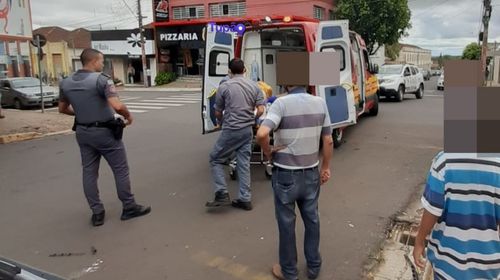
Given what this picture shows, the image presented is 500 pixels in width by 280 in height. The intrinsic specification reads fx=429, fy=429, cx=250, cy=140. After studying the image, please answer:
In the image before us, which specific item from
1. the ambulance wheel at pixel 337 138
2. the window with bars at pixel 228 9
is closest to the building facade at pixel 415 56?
the window with bars at pixel 228 9

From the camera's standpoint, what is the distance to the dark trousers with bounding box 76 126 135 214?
4.66 meters

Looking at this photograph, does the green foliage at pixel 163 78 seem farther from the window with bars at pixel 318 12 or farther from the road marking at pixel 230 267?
the road marking at pixel 230 267

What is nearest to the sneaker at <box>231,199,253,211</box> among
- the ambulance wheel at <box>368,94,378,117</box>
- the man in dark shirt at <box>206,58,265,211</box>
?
the man in dark shirt at <box>206,58,265,211</box>

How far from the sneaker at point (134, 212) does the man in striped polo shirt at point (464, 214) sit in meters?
3.61

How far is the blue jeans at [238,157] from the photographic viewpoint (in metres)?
5.16

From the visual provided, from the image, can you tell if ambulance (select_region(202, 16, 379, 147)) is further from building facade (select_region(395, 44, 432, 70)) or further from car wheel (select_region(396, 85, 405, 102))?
building facade (select_region(395, 44, 432, 70))

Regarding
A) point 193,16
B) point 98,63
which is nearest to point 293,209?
point 98,63

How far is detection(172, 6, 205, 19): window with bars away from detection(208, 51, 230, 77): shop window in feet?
96.4

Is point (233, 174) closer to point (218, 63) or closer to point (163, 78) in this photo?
point (218, 63)

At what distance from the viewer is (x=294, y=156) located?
10.8 feet

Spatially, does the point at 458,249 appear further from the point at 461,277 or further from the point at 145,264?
the point at 145,264

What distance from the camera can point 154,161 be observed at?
7.85m

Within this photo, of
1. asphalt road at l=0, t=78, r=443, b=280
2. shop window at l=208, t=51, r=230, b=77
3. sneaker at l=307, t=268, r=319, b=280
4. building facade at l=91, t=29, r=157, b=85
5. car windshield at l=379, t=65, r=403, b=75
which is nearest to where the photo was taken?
sneaker at l=307, t=268, r=319, b=280

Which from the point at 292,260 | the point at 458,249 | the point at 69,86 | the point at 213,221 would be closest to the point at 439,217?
the point at 458,249
